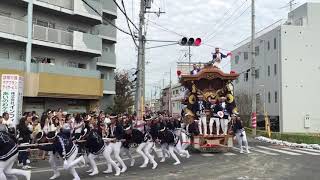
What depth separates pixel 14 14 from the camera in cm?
3228

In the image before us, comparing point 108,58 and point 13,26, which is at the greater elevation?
point 13,26

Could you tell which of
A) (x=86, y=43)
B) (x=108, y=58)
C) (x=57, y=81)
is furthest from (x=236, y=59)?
(x=57, y=81)

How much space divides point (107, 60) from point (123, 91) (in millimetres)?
12280

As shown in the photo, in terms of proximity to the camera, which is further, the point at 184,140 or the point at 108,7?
the point at 108,7

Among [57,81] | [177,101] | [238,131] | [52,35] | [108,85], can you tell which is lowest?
[238,131]

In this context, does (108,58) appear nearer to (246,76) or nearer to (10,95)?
(10,95)

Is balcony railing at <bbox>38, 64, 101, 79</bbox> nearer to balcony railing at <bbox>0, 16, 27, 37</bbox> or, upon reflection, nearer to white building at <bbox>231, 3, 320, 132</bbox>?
balcony railing at <bbox>0, 16, 27, 37</bbox>

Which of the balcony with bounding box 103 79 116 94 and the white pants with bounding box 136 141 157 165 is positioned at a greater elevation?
the balcony with bounding box 103 79 116 94

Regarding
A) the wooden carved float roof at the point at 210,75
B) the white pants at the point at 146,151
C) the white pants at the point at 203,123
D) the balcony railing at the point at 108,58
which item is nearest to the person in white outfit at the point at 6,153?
the white pants at the point at 146,151

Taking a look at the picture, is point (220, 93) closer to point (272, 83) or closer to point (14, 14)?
point (14, 14)

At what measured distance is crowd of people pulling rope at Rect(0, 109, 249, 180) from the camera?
493 inches

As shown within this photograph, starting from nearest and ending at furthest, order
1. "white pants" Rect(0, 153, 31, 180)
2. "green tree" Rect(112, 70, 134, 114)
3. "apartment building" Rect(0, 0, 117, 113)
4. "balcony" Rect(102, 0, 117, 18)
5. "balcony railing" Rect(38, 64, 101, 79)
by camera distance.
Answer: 1. "white pants" Rect(0, 153, 31, 180)
2. "apartment building" Rect(0, 0, 117, 113)
3. "balcony railing" Rect(38, 64, 101, 79)
4. "balcony" Rect(102, 0, 117, 18)
5. "green tree" Rect(112, 70, 134, 114)

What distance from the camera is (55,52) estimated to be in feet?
116

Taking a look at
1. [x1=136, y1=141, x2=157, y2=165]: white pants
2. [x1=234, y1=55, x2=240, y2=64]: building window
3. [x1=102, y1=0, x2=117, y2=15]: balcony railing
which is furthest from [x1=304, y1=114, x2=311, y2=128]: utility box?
[x1=136, y1=141, x2=157, y2=165]: white pants
